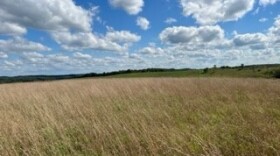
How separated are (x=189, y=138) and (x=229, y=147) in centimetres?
64

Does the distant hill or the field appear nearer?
the field

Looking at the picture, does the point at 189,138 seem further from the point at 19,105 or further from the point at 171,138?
the point at 19,105

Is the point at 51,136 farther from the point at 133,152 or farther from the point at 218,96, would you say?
the point at 218,96

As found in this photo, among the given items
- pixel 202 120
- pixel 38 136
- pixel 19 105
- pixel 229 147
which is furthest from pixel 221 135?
pixel 19 105

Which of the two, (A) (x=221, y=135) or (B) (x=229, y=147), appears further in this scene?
(A) (x=221, y=135)

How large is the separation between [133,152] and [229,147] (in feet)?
4.52

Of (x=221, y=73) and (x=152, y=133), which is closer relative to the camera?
(x=152, y=133)

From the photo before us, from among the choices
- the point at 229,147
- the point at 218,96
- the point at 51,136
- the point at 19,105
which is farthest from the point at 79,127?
the point at 218,96

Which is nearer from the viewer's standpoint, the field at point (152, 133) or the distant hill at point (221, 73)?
the field at point (152, 133)

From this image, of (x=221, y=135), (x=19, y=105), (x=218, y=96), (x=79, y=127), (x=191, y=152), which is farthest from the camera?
(x=218, y=96)

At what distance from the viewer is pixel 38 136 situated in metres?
5.04

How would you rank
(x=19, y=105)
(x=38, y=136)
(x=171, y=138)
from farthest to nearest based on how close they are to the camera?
(x=19, y=105), (x=38, y=136), (x=171, y=138)

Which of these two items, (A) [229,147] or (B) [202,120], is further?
(B) [202,120]

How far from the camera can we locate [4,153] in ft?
14.2
